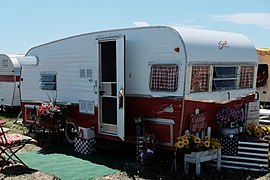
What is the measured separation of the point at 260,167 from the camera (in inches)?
271

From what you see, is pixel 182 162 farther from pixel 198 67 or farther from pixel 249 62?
pixel 249 62

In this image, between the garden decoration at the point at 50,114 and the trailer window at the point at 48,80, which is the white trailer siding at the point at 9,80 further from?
the garden decoration at the point at 50,114

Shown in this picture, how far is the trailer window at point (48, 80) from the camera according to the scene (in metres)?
9.59

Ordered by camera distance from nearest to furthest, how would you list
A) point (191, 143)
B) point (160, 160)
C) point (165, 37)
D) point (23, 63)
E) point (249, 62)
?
1. point (191, 143)
2. point (165, 37)
3. point (160, 160)
4. point (249, 62)
5. point (23, 63)

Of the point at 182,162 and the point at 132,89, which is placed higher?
the point at 132,89

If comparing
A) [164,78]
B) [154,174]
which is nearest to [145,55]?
[164,78]

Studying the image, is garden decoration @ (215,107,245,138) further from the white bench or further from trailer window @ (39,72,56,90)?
trailer window @ (39,72,56,90)

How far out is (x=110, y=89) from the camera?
314 inches

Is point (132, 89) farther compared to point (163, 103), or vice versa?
point (132, 89)

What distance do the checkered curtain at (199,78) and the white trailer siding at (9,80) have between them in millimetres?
9378

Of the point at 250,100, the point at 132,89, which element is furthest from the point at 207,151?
the point at 250,100

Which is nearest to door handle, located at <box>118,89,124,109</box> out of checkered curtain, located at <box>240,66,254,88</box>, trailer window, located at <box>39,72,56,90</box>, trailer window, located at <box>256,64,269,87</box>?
trailer window, located at <box>39,72,56,90</box>

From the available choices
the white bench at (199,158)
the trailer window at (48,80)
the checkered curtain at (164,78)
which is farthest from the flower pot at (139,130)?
the trailer window at (48,80)

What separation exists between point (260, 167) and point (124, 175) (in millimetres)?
2679
